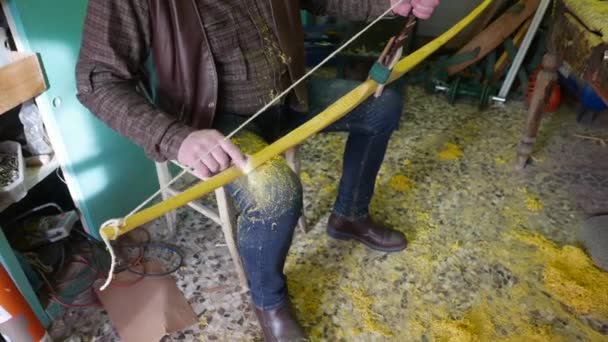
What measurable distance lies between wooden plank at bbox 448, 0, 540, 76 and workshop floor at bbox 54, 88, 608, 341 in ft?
1.82

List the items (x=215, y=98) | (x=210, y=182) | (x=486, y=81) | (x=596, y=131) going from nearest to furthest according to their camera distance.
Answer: (x=210, y=182) < (x=215, y=98) < (x=596, y=131) < (x=486, y=81)

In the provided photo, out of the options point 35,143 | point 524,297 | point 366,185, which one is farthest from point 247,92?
point 524,297

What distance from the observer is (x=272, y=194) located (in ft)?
2.94

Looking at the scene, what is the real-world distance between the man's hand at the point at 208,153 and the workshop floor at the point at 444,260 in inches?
23.3

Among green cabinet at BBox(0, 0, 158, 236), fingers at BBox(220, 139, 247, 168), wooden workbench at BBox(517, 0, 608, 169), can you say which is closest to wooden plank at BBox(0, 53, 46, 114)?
green cabinet at BBox(0, 0, 158, 236)

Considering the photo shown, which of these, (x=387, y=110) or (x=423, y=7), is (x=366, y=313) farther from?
(x=423, y=7)

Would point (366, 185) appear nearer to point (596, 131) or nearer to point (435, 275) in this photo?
point (435, 275)

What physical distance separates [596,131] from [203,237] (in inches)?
72.2

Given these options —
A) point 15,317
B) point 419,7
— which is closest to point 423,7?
point 419,7

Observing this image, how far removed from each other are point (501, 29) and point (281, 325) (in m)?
1.87

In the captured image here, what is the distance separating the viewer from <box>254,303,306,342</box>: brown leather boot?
108cm

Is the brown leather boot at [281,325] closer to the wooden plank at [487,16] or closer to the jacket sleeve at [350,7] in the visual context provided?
the jacket sleeve at [350,7]

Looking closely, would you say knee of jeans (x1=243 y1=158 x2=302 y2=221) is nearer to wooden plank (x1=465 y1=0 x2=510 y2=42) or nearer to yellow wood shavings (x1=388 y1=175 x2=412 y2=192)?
yellow wood shavings (x1=388 y1=175 x2=412 y2=192)

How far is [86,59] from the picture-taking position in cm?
84
